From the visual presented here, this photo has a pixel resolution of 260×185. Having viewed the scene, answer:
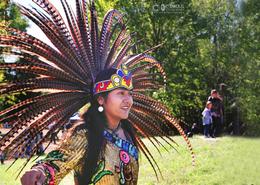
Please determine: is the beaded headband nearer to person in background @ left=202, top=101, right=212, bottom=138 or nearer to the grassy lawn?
the grassy lawn

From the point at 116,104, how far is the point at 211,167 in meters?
4.29

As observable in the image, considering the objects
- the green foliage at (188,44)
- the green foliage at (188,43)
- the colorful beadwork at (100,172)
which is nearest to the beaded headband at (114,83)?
the colorful beadwork at (100,172)

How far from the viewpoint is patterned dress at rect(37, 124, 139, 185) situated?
2531 millimetres

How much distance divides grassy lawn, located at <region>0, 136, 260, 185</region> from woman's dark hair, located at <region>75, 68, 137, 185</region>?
1.65m

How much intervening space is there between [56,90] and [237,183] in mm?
3392

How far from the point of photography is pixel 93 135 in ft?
8.99

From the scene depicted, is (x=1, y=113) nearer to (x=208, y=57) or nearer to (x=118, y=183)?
(x=118, y=183)

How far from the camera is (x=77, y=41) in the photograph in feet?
9.27

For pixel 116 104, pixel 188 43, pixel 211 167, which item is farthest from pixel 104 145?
pixel 188 43

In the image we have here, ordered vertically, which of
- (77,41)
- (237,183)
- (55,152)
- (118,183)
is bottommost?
(237,183)

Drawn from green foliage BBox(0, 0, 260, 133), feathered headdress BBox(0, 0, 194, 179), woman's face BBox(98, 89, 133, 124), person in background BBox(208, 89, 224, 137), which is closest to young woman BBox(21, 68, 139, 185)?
woman's face BBox(98, 89, 133, 124)

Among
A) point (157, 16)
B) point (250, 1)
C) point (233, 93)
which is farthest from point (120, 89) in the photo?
point (157, 16)

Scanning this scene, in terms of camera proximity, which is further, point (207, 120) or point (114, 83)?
point (207, 120)

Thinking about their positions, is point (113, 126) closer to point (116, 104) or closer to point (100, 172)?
point (116, 104)
